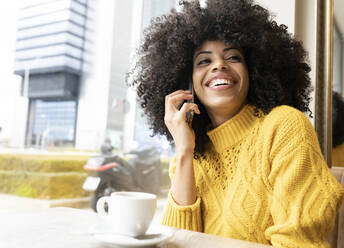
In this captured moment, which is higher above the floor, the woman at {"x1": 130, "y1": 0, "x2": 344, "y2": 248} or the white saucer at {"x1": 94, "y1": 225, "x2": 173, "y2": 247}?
the woman at {"x1": 130, "y1": 0, "x2": 344, "y2": 248}

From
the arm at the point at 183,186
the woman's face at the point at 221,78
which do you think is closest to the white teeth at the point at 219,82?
the woman's face at the point at 221,78

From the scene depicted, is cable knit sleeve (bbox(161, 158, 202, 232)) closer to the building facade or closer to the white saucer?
the white saucer

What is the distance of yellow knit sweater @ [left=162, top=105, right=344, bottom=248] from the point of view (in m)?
0.69

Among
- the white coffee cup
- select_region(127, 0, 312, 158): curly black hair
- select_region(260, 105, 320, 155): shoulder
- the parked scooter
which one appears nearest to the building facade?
the parked scooter

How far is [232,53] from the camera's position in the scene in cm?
104

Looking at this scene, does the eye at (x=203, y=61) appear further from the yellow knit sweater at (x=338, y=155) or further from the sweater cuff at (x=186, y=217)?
the yellow knit sweater at (x=338, y=155)

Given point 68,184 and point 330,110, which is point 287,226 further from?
point 68,184

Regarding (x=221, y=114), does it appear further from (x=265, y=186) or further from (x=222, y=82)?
(x=265, y=186)

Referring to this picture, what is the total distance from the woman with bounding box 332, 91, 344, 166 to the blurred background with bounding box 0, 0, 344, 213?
5.24ft

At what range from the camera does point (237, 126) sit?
99cm

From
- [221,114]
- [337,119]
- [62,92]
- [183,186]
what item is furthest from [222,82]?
[62,92]

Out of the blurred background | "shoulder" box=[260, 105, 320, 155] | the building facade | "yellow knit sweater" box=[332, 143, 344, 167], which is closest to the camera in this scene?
"shoulder" box=[260, 105, 320, 155]

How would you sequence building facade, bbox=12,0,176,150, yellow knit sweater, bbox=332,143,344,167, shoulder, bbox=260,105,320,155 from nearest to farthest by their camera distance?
shoulder, bbox=260,105,320,155 < yellow knit sweater, bbox=332,143,344,167 < building facade, bbox=12,0,176,150

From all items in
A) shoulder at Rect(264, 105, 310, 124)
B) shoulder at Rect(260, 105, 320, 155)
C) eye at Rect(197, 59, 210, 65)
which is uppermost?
eye at Rect(197, 59, 210, 65)
